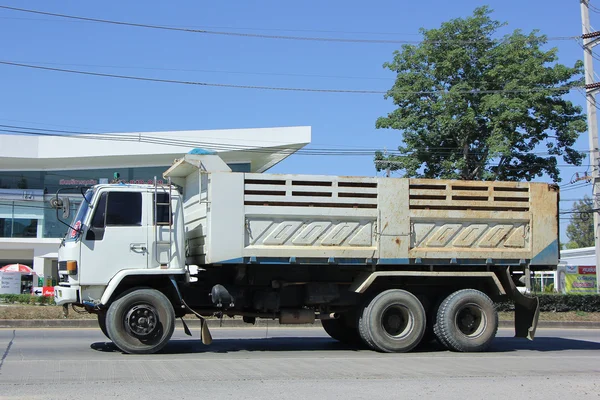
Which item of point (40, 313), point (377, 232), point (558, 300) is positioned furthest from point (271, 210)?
point (558, 300)

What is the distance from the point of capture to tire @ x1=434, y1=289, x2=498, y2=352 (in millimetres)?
11828

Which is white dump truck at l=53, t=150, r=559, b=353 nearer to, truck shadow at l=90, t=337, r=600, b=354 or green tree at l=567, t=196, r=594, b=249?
truck shadow at l=90, t=337, r=600, b=354

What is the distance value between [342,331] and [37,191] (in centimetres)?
3380

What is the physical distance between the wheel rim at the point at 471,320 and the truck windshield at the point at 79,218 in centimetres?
650

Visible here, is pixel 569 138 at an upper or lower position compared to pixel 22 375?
upper

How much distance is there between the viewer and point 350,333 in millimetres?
13219

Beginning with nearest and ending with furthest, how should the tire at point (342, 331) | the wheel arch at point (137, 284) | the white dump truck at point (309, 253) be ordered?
the wheel arch at point (137, 284), the white dump truck at point (309, 253), the tire at point (342, 331)

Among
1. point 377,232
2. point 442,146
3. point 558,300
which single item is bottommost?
point 558,300

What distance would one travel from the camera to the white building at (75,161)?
39.0 m

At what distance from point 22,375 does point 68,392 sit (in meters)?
1.41

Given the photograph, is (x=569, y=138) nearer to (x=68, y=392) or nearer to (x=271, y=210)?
(x=271, y=210)

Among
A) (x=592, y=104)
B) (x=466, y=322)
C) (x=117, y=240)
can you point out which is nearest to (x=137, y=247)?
(x=117, y=240)

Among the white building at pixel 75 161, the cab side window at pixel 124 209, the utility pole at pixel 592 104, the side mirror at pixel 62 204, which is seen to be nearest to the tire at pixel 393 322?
the cab side window at pixel 124 209

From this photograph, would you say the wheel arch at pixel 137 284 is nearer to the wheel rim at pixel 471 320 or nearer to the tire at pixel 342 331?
the tire at pixel 342 331
